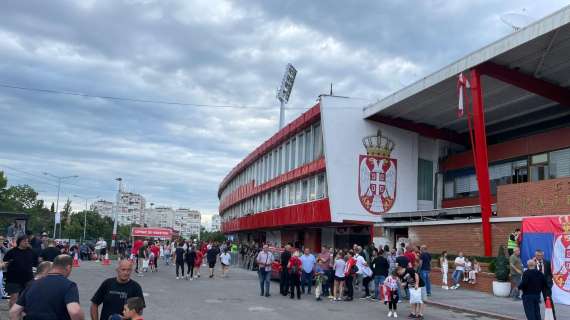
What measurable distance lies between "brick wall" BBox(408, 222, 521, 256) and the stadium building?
0.05 metres

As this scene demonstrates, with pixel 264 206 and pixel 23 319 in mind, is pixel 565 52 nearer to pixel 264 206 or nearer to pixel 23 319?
pixel 23 319

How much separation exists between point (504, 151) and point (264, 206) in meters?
23.4

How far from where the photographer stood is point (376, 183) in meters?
34.5

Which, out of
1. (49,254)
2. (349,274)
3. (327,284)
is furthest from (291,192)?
(49,254)

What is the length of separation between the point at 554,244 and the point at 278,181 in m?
27.3

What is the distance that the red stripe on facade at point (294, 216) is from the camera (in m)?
34.2

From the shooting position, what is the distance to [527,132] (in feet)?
112

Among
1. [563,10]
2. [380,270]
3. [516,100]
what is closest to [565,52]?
[563,10]

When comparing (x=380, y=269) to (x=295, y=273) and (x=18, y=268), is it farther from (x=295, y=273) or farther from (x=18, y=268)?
(x=18, y=268)

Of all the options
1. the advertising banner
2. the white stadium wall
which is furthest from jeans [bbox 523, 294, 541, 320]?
the advertising banner

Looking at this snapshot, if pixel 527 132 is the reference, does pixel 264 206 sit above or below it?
below

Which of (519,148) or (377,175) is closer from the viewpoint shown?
(519,148)

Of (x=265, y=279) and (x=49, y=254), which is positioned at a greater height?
(x=49, y=254)

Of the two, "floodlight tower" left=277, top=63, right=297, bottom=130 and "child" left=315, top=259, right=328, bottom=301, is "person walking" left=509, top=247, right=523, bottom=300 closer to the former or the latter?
"child" left=315, top=259, right=328, bottom=301
